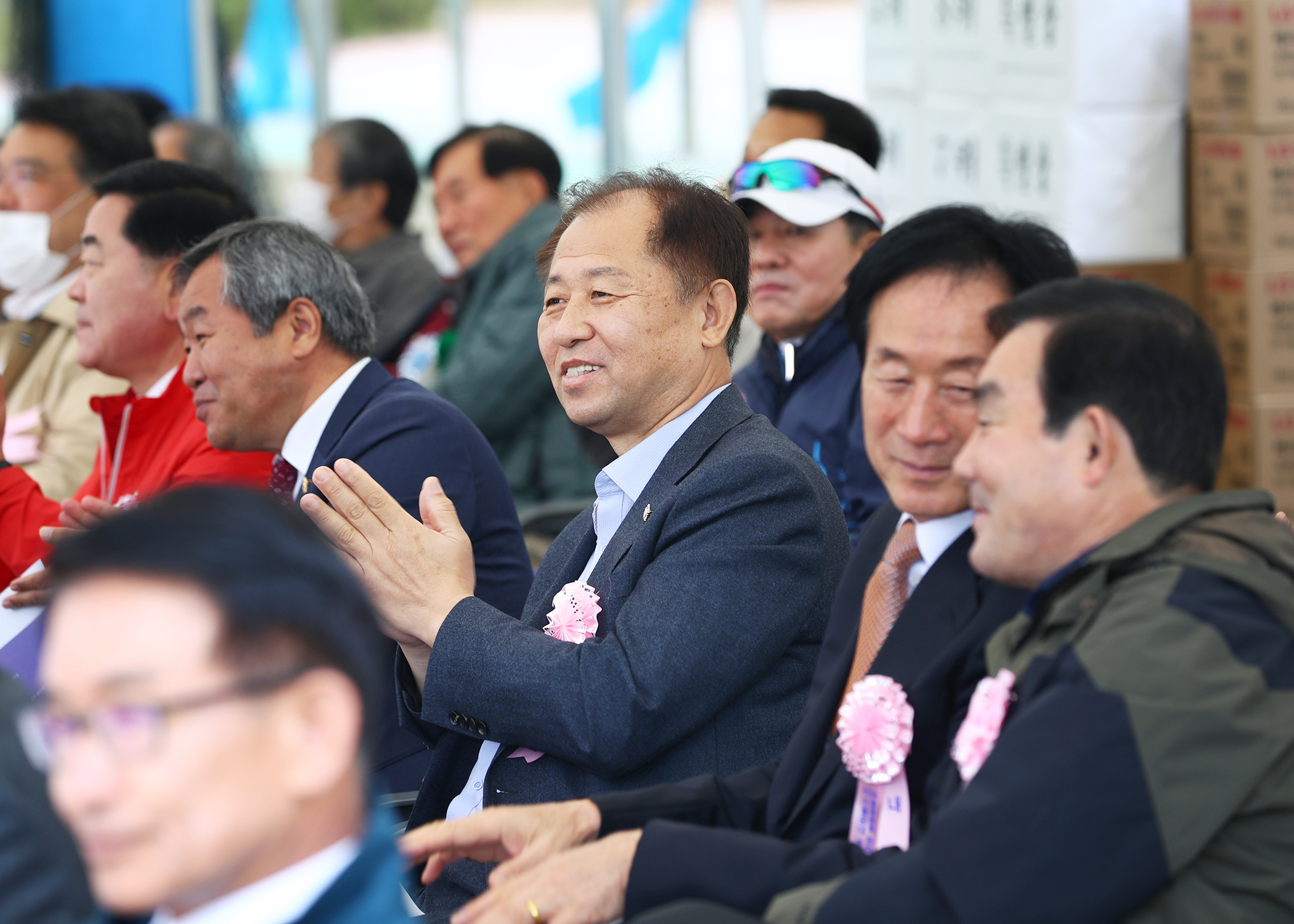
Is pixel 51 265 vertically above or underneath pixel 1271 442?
above

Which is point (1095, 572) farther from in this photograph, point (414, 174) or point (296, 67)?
point (296, 67)

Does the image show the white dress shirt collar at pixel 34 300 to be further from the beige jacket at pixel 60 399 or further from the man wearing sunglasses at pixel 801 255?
the man wearing sunglasses at pixel 801 255

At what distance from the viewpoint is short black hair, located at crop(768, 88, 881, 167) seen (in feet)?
12.0

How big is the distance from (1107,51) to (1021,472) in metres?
2.75

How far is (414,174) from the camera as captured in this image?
5621 millimetres

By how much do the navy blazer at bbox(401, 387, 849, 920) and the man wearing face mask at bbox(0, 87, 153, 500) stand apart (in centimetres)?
209

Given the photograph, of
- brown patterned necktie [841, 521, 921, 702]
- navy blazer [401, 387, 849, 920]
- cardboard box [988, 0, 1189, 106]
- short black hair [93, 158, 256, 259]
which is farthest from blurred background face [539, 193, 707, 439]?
cardboard box [988, 0, 1189, 106]

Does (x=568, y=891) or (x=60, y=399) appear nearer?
(x=568, y=891)

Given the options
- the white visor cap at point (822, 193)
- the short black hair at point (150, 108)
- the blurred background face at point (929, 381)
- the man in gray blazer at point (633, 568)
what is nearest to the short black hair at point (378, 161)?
the short black hair at point (150, 108)

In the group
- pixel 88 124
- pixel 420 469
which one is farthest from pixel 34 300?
pixel 420 469

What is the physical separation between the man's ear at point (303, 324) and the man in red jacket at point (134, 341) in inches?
13.7

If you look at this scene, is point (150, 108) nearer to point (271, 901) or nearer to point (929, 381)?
point (929, 381)

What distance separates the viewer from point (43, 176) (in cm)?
423

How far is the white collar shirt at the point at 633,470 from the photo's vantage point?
2070 mm
